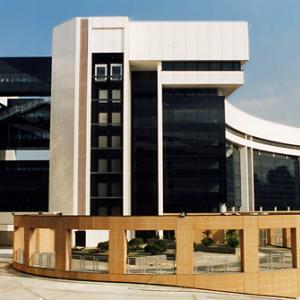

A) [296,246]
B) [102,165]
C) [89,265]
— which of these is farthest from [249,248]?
[102,165]

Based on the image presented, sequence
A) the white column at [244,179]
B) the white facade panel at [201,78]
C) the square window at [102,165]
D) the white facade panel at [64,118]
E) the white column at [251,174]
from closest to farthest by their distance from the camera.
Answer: the white facade panel at [64,118]
the square window at [102,165]
the white facade panel at [201,78]
the white column at [244,179]
the white column at [251,174]

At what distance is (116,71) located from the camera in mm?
54969

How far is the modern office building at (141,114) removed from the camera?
53406 mm

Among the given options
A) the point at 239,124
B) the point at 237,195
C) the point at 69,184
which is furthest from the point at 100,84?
the point at 237,195

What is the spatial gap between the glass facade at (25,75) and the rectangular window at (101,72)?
8.11 meters

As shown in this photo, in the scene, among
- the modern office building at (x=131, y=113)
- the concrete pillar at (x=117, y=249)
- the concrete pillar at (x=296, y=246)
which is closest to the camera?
the concrete pillar at (x=117, y=249)

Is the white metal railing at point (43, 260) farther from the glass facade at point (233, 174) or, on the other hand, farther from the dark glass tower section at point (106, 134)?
the glass facade at point (233, 174)

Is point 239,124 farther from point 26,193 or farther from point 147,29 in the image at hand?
point 26,193

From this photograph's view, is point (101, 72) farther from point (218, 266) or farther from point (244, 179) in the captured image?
point (218, 266)

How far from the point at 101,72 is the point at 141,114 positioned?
7.50m

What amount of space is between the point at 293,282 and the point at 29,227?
19.9 metres

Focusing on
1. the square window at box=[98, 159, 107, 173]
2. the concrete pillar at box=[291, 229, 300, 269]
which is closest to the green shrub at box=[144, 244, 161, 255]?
the concrete pillar at box=[291, 229, 300, 269]

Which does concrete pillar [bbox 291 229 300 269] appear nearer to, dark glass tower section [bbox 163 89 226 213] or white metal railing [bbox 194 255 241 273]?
white metal railing [bbox 194 255 241 273]

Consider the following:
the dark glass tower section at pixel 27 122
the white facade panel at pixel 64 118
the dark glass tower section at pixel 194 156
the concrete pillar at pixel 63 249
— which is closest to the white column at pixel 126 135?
the dark glass tower section at pixel 194 156
